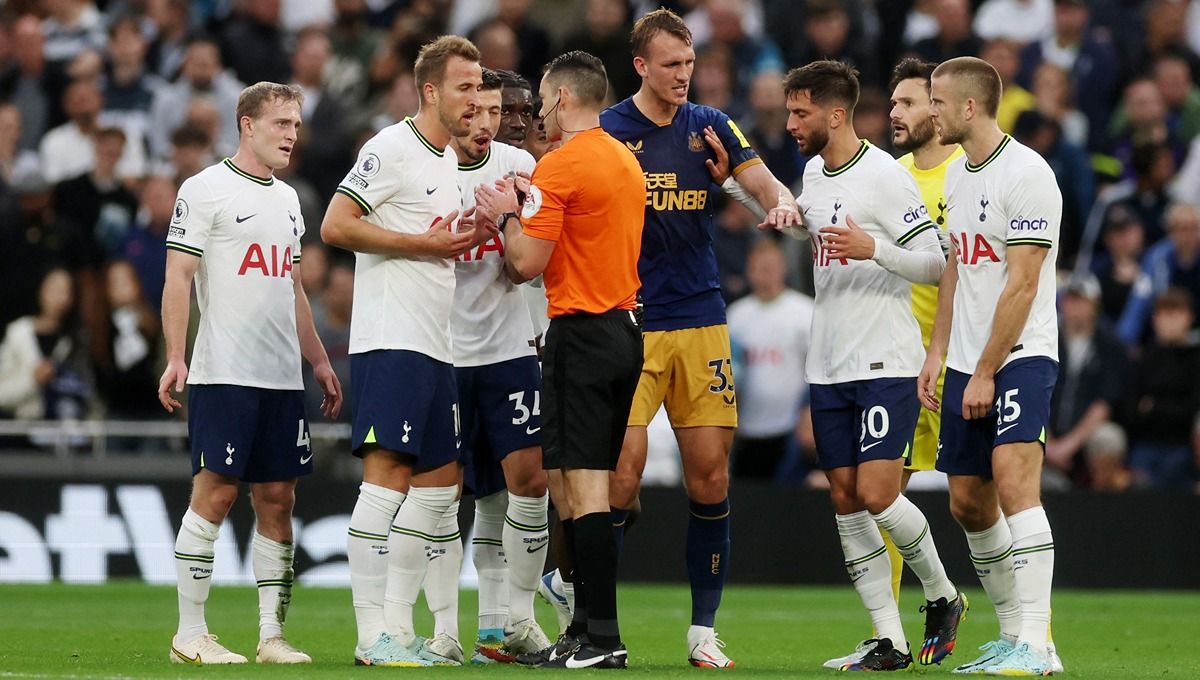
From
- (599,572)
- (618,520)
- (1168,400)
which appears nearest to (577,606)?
(599,572)

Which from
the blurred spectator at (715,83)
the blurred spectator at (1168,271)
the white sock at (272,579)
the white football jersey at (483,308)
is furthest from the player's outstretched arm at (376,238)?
the blurred spectator at (1168,271)

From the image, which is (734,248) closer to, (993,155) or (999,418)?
(993,155)

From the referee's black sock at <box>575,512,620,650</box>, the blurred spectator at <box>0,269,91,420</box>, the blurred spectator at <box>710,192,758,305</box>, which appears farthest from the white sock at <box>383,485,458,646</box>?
the blurred spectator at <box>710,192,758,305</box>

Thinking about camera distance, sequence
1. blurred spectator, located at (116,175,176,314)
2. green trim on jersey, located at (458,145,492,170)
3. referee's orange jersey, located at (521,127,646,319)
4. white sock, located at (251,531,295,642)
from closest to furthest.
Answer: referee's orange jersey, located at (521,127,646,319)
white sock, located at (251,531,295,642)
green trim on jersey, located at (458,145,492,170)
blurred spectator, located at (116,175,176,314)

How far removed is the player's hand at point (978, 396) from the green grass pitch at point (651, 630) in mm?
1352

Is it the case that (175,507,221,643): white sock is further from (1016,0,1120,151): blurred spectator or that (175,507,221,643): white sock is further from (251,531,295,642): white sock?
(1016,0,1120,151): blurred spectator

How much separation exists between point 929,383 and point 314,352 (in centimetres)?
337

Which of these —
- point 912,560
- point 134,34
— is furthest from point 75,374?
point 912,560

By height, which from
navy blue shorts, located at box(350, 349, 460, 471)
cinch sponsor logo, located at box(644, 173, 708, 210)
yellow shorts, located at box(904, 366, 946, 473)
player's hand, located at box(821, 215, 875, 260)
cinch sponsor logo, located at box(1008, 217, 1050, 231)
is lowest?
yellow shorts, located at box(904, 366, 946, 473)

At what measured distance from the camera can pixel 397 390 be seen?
898cm

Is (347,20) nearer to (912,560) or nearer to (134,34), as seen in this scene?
(134,34)

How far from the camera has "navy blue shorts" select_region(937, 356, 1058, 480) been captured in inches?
353

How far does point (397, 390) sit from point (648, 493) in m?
7.07

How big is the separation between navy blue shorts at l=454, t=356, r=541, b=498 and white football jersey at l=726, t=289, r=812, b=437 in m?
6.56
